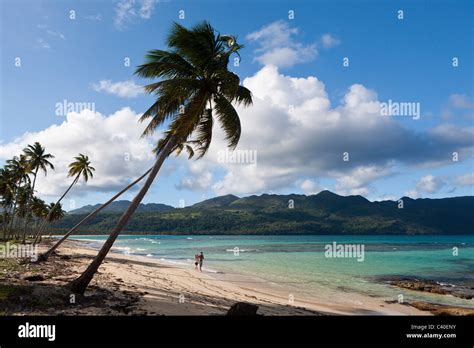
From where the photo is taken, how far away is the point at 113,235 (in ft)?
40.3

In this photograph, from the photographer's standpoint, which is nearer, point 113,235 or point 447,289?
point 113,235

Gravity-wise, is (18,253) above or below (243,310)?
below

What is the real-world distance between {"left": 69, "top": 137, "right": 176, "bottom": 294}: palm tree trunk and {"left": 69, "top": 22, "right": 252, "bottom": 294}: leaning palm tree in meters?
0.04

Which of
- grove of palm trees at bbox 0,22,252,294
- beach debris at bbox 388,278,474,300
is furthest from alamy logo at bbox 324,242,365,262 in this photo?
grove of palm trees at bbox 0,22,252,294

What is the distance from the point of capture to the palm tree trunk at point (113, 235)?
1167 centimetres
